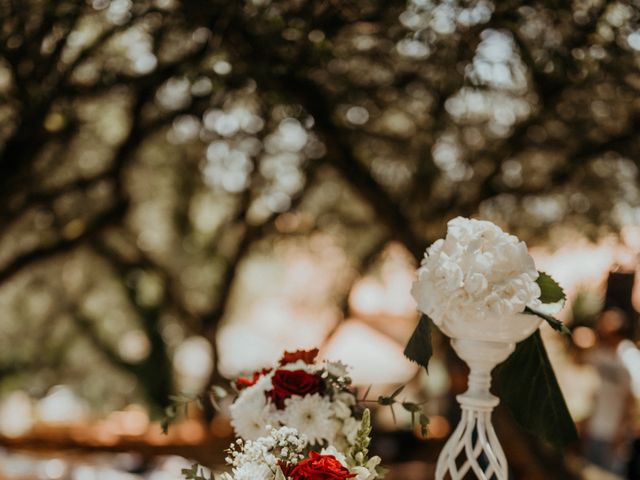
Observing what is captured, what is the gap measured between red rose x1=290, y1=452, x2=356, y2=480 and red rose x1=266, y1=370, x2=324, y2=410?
0.37 metres

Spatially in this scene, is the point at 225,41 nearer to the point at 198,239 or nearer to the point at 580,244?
the point at 580,244

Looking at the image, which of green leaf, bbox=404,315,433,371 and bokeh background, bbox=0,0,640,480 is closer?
green leaf, bbox=404,315,433,371

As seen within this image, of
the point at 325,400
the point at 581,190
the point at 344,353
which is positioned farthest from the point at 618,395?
the point at 344,353

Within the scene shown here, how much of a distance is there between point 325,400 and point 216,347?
20.6 feet

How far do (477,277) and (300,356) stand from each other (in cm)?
54

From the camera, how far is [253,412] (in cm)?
196

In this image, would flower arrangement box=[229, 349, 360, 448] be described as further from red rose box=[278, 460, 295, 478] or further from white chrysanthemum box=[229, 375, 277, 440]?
red rose box=[278, 460, 295, 478]

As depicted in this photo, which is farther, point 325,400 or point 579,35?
point 579,35

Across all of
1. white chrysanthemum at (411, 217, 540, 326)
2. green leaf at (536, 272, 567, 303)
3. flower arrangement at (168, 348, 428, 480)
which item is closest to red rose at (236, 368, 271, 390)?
flower arrangement at (168, 348, 428, 480)

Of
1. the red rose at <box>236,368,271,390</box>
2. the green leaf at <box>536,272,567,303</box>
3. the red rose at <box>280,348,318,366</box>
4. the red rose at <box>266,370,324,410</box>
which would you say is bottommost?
the red rose at <box>236,368,271,390</box>

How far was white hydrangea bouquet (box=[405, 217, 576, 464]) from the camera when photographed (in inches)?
69.7

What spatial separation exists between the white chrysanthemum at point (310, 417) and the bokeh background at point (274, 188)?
137 millimetres

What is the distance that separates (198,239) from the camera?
29.0ft

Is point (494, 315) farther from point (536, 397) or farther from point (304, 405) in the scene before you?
point (304, 405)
